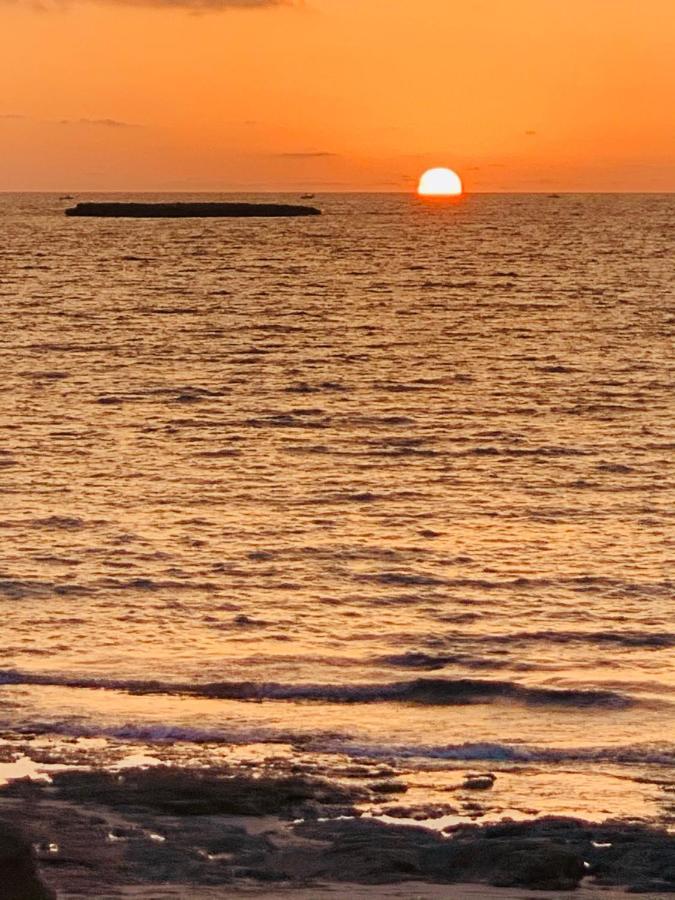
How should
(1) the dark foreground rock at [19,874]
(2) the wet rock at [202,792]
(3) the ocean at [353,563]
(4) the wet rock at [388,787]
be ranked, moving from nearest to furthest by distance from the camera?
(1) the dark foreground rock at [19,874] → (2) the wet rock at [202,792] → (4) the wet rock at [388,787] → (3) the ocean at [353,563]

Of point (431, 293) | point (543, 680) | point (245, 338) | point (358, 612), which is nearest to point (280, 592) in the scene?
point (358, 612)

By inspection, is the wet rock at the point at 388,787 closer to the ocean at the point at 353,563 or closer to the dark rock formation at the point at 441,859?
the ocean at the point at 353,563

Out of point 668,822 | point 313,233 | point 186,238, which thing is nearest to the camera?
point 668,822

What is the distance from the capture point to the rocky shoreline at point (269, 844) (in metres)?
10.7

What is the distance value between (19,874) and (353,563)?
13.5 meters

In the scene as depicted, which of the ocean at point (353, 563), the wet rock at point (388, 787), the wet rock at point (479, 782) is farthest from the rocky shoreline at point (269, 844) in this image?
the wet rock at point (479, 782)

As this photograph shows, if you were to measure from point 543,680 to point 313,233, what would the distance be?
542 ft

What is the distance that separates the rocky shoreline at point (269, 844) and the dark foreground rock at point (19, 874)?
0.04 ft

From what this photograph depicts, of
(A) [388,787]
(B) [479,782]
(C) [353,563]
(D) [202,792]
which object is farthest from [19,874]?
(C) [353,563]

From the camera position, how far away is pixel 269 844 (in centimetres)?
1145

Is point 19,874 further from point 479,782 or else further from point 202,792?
point 479,782

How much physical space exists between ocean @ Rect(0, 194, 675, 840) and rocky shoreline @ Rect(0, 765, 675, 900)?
0.47 metres

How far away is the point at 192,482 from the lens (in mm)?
29938

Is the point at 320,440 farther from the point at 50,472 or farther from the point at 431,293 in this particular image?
the point at 431,293
